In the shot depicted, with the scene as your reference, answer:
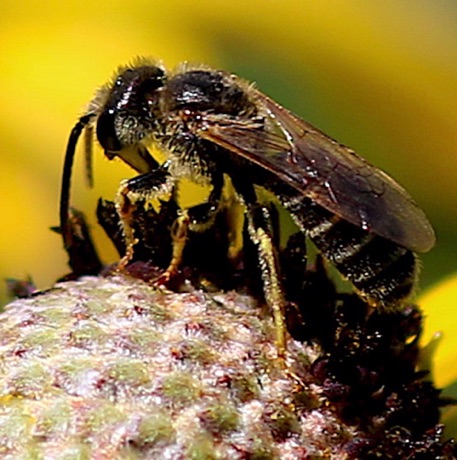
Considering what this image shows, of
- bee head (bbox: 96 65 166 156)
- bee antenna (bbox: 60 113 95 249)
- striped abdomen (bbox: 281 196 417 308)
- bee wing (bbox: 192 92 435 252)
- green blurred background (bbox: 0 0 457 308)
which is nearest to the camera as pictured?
bee wing (bbox: 192 92 435 252)

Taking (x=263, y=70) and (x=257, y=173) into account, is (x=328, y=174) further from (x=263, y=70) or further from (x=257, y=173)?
(x=263, y=70)

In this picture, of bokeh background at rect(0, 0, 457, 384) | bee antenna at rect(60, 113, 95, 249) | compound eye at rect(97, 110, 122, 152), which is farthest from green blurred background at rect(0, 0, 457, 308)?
compound eye at rect(97, 110, 122, 152)

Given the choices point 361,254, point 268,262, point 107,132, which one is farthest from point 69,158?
point 361,254

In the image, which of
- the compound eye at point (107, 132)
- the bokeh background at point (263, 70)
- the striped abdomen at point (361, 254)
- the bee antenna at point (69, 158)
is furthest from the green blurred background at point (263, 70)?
the striped abdomen at point (361, 254)

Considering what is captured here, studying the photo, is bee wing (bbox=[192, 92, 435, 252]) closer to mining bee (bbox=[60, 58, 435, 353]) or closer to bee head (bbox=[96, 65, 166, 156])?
mining bee (bbox=[60, 58, 435, 353])

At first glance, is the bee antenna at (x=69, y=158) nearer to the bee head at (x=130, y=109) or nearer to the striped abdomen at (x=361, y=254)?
the bee head at (x=130, y=109)

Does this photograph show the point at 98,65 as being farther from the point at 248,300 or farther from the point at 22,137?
the point at 248,300

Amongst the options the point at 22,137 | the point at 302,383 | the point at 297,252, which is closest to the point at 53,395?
the point at 302,383
